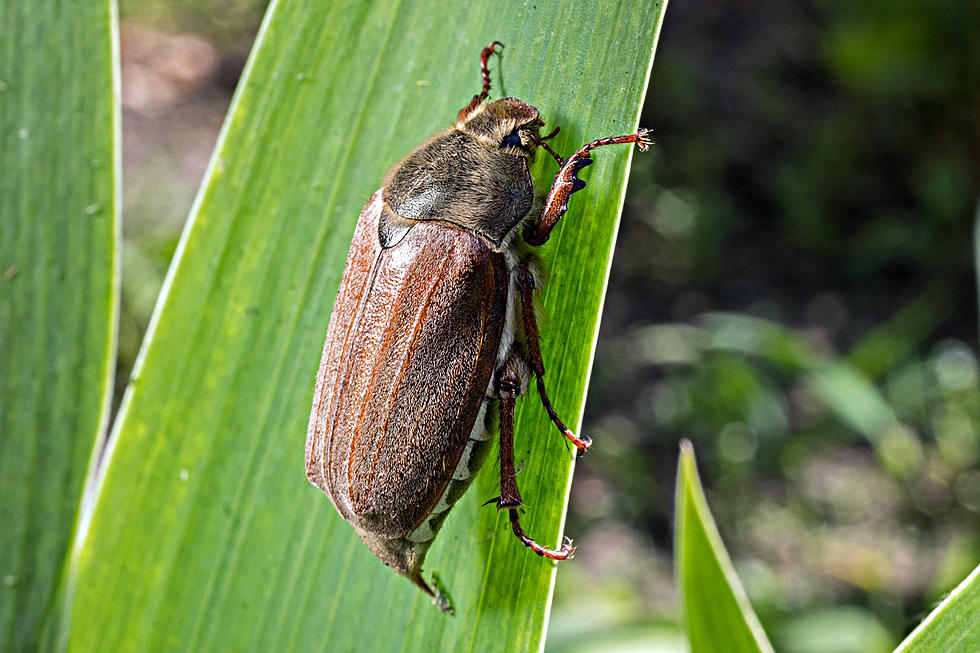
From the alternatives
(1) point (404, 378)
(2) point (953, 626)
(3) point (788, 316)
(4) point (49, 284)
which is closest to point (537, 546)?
(1) point (404, 378)

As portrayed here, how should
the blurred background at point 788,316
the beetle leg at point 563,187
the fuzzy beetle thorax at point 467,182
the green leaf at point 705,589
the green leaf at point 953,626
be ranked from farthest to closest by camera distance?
the blurred background at point 788,316, the fuzzy beetle thorax at point 467,182, the beetle leg at point 563,187, the green leaf at point 705,589, the green leaf at point 953,626

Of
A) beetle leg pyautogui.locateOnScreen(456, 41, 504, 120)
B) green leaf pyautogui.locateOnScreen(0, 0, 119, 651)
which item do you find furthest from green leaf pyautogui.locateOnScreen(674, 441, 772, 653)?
green leaf pyautogui.locateOnScreen(0, 0, 119, 651)

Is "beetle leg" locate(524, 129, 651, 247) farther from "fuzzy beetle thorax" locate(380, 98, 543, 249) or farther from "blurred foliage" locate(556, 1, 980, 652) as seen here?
"blurred foliage" locate(556, 1, 980, 652)

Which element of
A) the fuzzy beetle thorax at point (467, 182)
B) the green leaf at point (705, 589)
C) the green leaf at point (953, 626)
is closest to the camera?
the green leaf at point (953, 626)

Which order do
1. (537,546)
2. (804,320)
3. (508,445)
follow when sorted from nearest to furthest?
(537,546) → (508,445) → (804,320)

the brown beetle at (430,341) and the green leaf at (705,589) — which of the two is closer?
the green leaf at (705,589)

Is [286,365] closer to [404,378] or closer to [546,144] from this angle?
[404,378]

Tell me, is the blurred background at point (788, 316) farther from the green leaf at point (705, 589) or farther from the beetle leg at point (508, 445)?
the beetle leg at point (508, 445)

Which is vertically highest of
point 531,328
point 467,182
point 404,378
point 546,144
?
point 546,144

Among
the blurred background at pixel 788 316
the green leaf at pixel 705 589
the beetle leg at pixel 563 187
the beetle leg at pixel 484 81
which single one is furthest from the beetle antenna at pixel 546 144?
the blurred background at pixel 788 316
